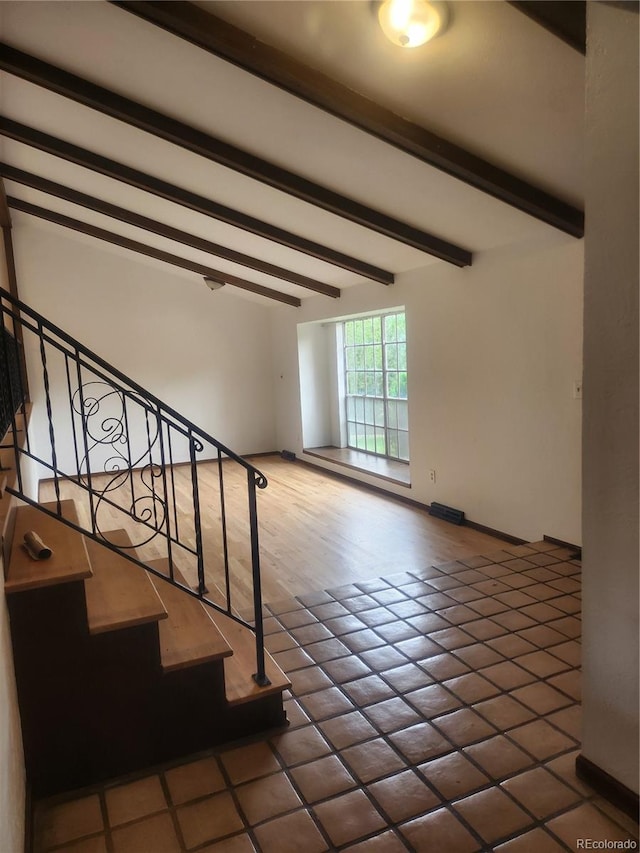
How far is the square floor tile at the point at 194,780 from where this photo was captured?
1906 millimetres

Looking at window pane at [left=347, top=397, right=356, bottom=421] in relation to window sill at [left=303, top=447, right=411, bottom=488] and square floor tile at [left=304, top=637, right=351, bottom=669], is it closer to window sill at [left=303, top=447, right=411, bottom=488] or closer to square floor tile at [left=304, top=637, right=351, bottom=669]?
window sill at [left=303, top=447, right=411, bottom=488]

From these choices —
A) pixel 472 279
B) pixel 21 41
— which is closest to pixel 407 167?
pixel 472 279

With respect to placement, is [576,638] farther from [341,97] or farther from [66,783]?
[341,97]

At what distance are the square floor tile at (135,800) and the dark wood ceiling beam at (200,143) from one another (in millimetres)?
2981

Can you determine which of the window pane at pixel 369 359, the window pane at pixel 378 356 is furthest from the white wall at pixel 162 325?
the window pane at pixel 378 356

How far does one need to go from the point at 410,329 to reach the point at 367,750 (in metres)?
3.65

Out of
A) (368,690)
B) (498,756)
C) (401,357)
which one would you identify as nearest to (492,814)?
(498,756)

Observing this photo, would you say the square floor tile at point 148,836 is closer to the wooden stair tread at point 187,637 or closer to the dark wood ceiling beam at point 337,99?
the wooden stair tread at point 187,637

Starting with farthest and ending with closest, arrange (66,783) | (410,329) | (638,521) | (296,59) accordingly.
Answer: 1. (410,329)
2. (296,59)
3. (66,783)
4. (638,521)

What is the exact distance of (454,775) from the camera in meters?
1.93

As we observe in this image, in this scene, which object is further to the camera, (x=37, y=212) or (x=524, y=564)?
(x=37, y=212)

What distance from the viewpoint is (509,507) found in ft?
13.7

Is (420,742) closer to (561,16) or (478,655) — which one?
(478,655)

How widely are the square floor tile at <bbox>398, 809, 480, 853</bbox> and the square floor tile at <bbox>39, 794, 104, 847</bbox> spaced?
0.97m
